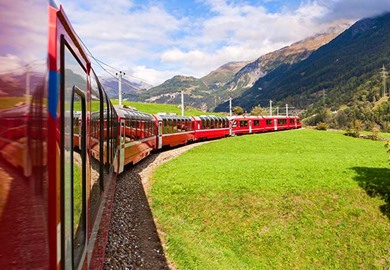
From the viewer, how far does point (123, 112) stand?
17.9 metres

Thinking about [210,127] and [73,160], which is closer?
[73,160]

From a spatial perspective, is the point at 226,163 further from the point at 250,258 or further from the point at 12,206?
the point at 12,206

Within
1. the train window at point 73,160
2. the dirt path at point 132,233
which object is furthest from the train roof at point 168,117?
the train window at point 73,160

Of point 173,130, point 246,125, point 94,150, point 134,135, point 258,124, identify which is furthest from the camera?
point 258,124

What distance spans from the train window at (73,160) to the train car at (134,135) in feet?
41.5

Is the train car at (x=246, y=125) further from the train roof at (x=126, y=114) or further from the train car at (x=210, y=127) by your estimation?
the train roof at (x=126, y=114)

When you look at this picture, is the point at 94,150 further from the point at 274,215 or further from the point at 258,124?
the point at 258,124

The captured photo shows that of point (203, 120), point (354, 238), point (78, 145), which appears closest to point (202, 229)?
point (354, 238)

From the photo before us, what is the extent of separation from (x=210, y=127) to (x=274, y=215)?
87.6ft

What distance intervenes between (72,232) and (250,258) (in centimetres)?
1175

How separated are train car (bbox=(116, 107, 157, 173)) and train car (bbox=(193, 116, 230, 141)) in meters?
11.9

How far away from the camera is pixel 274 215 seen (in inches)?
650

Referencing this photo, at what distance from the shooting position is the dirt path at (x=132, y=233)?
412 inches

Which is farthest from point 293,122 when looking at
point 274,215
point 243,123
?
point 274,215
